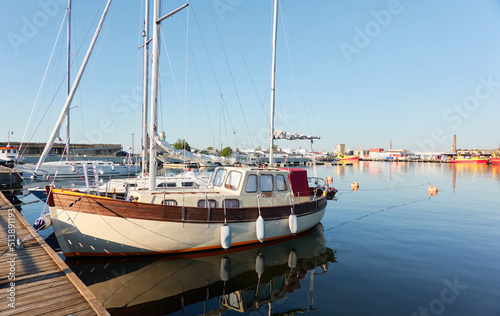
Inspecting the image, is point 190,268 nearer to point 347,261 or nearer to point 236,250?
point 236,250

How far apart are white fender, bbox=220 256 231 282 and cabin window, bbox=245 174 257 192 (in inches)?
113

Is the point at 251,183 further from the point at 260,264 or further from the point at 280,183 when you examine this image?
the point at 260,264

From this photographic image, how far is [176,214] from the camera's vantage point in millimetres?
9125

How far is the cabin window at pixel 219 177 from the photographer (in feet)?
39.2

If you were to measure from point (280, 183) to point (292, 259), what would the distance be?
10.7 feet

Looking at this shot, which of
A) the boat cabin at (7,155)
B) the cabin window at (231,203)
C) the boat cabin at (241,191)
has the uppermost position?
the boat cabin at (7,155)

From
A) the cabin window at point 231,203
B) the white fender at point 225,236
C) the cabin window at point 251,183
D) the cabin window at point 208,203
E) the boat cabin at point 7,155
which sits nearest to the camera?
the white fender at point 225,236

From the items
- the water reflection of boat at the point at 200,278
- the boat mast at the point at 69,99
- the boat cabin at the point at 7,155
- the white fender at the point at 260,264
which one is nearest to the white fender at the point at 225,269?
the water reflection of boat at the point at 200,278

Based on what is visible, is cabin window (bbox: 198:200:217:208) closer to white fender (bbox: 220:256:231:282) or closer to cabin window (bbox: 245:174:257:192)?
cabin window (bbox: 245:174:257:192)

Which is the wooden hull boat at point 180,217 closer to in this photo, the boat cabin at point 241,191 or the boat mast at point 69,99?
the boat cabin at point 241,191

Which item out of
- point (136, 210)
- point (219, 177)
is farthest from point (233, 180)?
point (136, 210)

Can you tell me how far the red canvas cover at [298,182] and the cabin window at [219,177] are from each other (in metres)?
3.07

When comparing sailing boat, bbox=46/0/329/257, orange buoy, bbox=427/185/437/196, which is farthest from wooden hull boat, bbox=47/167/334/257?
orange buoy, bbox=427/185/437/196

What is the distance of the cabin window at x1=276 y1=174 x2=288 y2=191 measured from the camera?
1178cm
